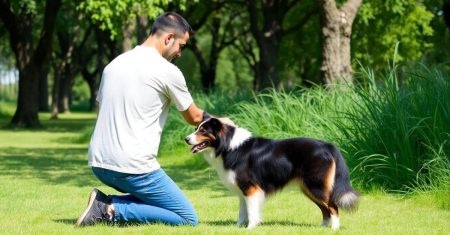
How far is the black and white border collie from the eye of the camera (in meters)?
6.60

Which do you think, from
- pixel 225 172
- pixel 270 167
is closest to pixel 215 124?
pixel 225 172

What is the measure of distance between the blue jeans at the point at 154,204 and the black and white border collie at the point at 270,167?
0.44 meters

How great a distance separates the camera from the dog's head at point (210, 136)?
6594mm

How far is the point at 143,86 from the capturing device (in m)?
6.54

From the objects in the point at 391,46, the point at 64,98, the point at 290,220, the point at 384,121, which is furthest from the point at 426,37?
the point at 290,220

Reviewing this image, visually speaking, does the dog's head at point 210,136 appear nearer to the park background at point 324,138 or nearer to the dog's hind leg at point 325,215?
the park background at point 324,138

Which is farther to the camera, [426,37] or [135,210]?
[426,37]

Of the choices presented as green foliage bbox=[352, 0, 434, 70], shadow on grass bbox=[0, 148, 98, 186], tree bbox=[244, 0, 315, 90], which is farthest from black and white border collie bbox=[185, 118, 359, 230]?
green foliage bbox=[352, 0, 434, 70]

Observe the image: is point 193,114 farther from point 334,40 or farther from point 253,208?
point 334,40

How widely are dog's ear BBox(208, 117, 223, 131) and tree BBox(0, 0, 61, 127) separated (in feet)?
71.7

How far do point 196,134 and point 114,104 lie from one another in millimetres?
773

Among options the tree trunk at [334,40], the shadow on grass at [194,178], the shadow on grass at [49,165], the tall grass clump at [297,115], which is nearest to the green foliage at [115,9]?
the shadow on grass at [49,165]

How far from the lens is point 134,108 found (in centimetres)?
650

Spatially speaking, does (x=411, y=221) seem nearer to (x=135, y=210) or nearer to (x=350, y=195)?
(x=350, y=195)
